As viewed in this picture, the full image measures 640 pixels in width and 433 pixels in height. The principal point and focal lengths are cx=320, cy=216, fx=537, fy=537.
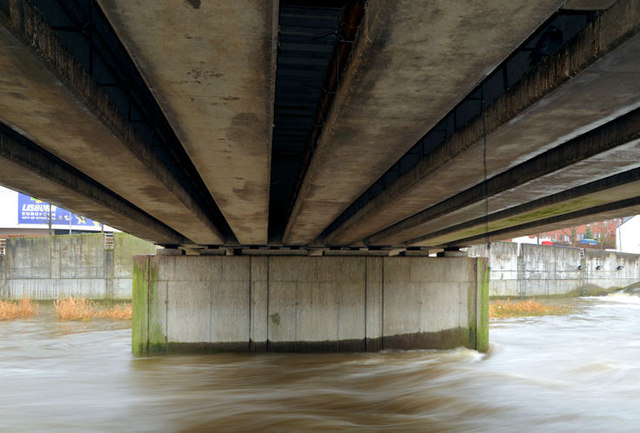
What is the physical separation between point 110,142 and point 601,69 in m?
5.42

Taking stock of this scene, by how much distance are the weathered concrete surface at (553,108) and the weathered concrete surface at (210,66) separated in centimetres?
249

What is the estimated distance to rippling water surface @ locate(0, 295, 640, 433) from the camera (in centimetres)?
1172

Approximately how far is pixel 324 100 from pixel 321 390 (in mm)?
10019

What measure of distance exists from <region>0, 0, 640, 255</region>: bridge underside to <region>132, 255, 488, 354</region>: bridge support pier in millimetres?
7818

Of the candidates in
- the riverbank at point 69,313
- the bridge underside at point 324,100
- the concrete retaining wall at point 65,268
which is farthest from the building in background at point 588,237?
the bridge underside at point 324,100

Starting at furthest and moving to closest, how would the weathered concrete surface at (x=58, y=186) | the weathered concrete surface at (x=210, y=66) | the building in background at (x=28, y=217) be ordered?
the building in background at (x=28, y=217), the weathered concrete surface at (x=58, y=186), the weathered concrete surface at (x=210, y=66)

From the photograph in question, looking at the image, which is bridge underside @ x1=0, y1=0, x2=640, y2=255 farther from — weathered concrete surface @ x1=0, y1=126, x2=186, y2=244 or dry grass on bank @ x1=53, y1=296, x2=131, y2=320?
dry grass on bank @ x1=53, y1=296, x2=131, y2=320

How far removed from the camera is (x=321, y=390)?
14.4 metres

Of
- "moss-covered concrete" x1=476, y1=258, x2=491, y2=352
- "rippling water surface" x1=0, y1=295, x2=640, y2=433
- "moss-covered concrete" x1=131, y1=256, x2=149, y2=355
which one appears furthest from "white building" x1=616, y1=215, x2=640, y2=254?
"moss-covered concrete" x1=131, y1=256, x2=149, y2=355

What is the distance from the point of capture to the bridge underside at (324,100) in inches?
157

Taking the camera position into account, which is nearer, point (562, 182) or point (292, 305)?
point (562, 182)

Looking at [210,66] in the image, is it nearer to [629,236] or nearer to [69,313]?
[69,313]

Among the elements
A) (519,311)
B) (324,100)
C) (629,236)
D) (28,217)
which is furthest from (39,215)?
(629,236)

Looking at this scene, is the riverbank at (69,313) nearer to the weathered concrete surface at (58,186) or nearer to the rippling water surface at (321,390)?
the rippling water surface at (321,390)
